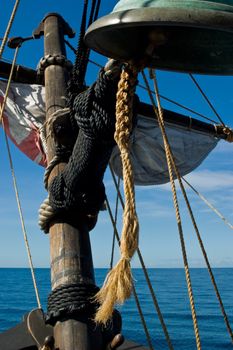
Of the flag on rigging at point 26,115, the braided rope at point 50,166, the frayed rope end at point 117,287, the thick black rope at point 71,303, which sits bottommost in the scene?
the thick black rope at point 71,303

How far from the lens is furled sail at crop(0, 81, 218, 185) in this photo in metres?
6.20

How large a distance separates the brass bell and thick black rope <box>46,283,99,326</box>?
1185 mm

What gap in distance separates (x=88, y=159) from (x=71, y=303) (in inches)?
26.9

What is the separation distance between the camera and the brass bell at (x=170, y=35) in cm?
153

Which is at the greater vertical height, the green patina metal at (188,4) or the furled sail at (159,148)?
the green patina metal at (188,4)

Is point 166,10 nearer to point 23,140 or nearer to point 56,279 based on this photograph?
point 56,279

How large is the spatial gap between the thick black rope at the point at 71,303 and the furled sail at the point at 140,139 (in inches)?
119

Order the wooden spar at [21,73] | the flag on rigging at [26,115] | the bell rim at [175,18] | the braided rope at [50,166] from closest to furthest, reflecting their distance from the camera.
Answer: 1. the bell rim at [175,18]
2. the braided rope at [50,166]
3. the wooden spar at [21,73]
4. the flag on rigging at [26,115]

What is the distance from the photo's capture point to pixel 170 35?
2018 mm

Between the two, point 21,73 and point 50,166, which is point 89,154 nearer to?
point 50,166

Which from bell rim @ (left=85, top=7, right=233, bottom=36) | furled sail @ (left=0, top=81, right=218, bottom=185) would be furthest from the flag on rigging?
bell rim @ (left=85, top=7, right=233, bottom=36)

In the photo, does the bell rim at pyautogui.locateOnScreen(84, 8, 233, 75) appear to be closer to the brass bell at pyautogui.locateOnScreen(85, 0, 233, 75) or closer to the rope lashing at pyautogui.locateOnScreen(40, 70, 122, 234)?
the brass bell at pyautogui.locateOnScreen(85, 0, 233, 75)

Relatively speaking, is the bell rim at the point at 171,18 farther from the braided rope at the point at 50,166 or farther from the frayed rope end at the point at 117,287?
the braided rope at the point at 50,166

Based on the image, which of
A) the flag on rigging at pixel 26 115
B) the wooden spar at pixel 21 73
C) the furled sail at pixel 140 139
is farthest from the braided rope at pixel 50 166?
the flag on rigging at pixel 26 115
